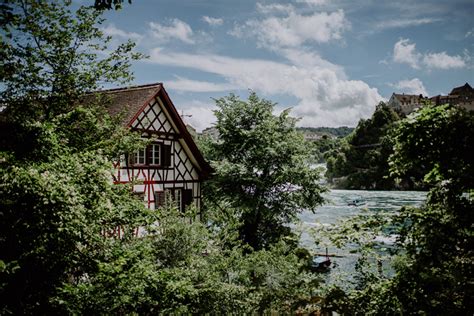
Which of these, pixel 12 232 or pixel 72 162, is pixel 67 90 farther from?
pixel 12 232

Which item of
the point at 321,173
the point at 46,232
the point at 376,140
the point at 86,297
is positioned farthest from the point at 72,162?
the point at 376,140

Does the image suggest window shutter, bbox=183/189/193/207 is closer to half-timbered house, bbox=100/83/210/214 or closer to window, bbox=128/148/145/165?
half-timbered house, bbox=100/83/210/214

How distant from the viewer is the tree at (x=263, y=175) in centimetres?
1883

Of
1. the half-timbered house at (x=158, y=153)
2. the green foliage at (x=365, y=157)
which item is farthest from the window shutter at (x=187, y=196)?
the green foliage at (x=365, y=157)

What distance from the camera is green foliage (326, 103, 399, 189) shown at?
64.6 meters

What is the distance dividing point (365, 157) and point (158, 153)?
6115 centimetres

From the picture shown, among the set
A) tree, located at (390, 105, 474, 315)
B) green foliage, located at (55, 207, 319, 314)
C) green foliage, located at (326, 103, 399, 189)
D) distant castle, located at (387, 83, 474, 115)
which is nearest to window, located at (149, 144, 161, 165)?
Result: green foliage, located at (55, 207, 319, 314)

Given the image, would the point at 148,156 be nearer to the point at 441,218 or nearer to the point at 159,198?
the point at 159,198

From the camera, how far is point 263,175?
774 inches

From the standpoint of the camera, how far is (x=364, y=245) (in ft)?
18.9

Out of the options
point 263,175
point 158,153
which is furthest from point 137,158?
point 263,175

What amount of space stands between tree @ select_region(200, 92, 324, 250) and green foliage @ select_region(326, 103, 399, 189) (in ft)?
159

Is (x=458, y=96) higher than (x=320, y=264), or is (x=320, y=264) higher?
(x=458, y=96)

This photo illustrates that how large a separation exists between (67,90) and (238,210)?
38.2 feet
